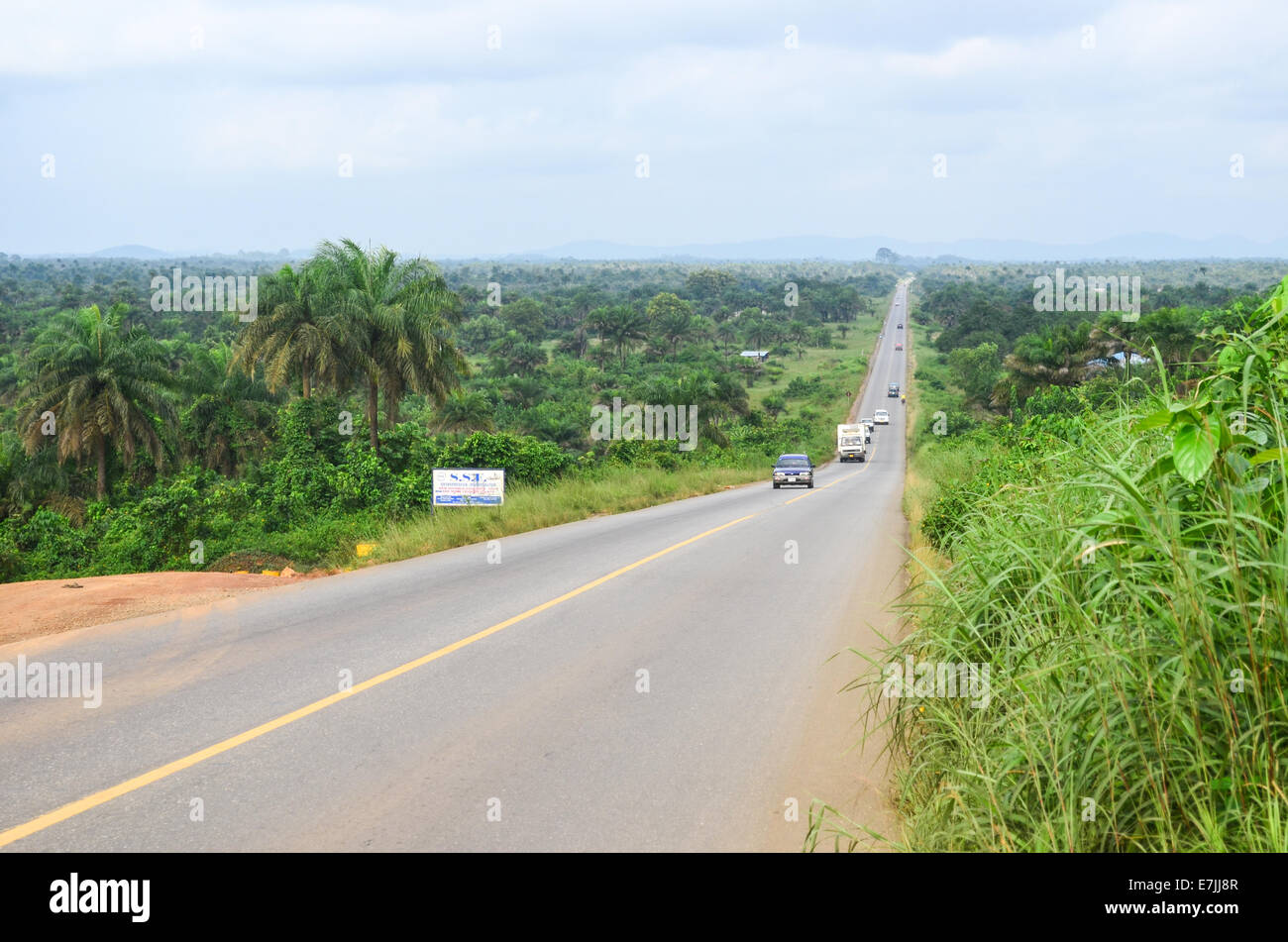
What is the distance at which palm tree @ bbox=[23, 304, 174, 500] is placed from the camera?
34750 mm

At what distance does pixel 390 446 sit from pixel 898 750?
30.9 m

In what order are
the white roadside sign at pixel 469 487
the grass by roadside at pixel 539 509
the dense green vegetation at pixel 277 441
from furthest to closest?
the dense green vegetation at pixel 277 441 → the white roadside sign at pixel 469 487 → the grass by roadside at pixel 539 509

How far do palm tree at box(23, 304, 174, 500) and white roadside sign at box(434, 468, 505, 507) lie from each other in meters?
22.5

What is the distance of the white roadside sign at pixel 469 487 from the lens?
57.9ft

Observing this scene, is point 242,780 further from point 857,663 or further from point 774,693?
point 857,663

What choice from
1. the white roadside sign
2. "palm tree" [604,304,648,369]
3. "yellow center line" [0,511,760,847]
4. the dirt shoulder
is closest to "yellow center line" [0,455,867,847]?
"yellow center line" [0,511,760,847]

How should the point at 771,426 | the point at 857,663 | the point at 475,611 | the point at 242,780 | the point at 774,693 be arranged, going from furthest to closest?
the point at 771,426 → the point at 475,611 → the point at 857,663 → the point at 774,693 → the point at 242,780

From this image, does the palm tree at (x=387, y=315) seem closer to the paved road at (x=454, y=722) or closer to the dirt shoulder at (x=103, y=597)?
the dirt shoulder at (x=103, y=597)

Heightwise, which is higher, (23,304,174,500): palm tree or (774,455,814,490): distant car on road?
(23,304,174,500): palm tree

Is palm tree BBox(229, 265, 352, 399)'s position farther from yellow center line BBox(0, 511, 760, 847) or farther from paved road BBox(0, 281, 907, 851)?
yellow center line BBox(0, 511, 760, 847)

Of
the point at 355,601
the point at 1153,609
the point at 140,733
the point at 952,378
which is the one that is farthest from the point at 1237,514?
the point at 952,378

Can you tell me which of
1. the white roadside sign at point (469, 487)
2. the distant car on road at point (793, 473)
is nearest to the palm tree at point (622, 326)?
the distant car on road at point (793, 473)

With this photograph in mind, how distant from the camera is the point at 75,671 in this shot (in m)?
7.68

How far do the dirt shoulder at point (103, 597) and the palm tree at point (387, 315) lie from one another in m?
22.7
